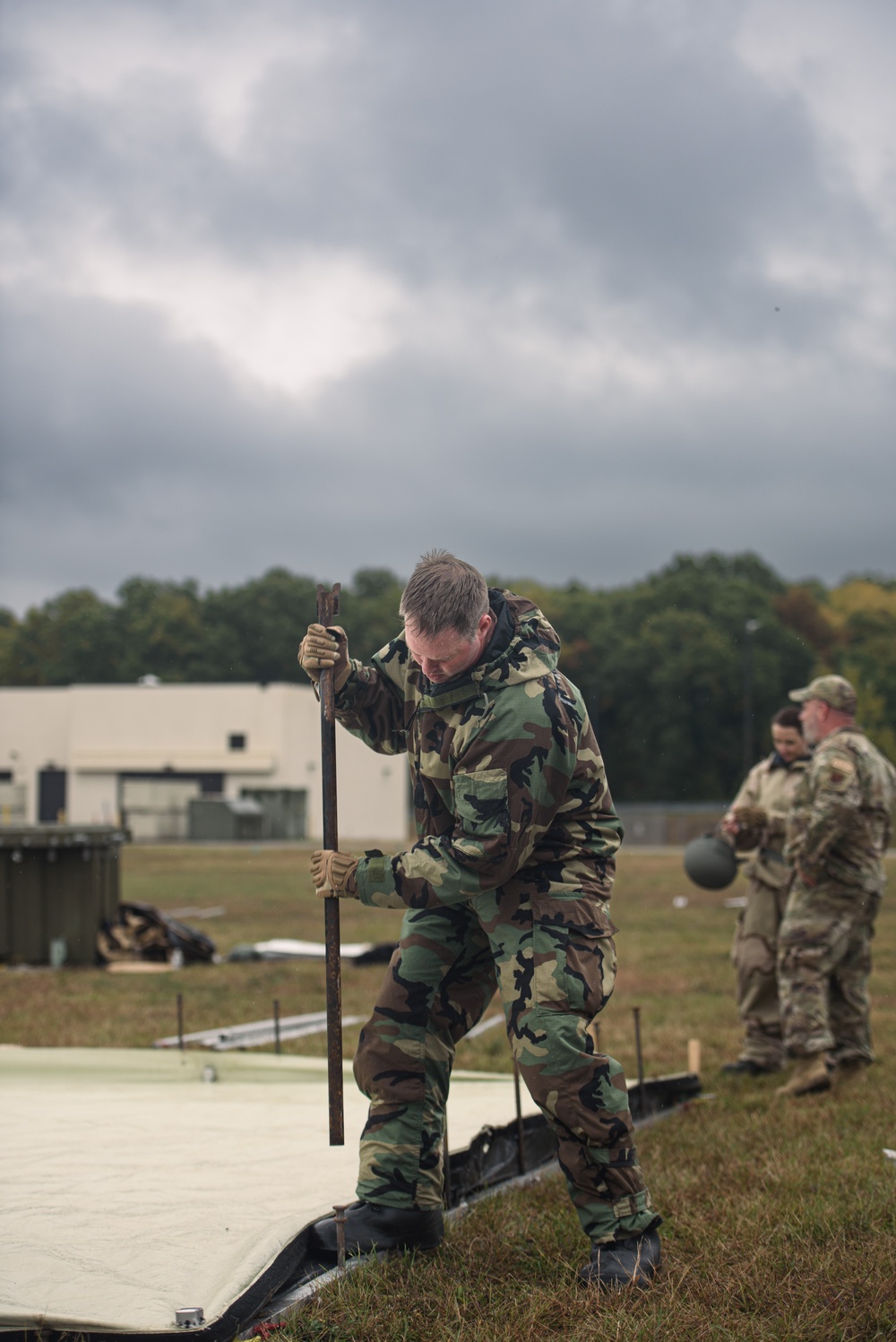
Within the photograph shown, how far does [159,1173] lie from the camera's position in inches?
179

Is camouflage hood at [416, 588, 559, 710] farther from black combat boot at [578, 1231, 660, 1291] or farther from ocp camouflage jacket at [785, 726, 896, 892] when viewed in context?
ocp camouflage jacket at [785, 726, 896, 892]

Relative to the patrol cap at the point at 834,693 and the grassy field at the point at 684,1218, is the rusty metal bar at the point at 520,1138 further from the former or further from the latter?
the patrol cap at the point at 834,693

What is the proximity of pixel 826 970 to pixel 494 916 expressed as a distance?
12.1 ft

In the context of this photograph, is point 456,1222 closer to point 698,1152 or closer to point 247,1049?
point 698,1152

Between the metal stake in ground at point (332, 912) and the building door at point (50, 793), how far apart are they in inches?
2009

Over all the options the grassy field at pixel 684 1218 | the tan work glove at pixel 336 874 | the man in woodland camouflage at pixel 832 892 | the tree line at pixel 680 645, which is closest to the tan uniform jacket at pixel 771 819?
the man in woodland camouflage at pixel 832 892

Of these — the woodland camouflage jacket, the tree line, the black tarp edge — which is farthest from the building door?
the woodland camouflage jacket

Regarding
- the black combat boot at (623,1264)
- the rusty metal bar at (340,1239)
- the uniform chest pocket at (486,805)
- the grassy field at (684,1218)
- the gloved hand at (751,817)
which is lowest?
the grassy field at (684,1218)

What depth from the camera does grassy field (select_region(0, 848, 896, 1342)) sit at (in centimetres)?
339

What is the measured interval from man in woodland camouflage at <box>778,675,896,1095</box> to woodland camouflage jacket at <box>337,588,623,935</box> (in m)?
3.21

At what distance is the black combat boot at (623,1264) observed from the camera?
364cm

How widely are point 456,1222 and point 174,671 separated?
48.0 m

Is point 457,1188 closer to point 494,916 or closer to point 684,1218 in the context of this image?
point 684,1218

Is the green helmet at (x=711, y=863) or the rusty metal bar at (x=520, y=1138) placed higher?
the green helmet at (x=711, y=863)
